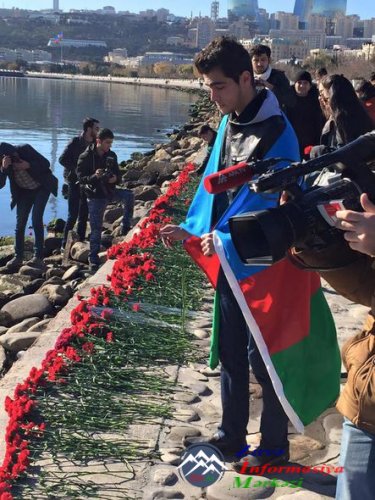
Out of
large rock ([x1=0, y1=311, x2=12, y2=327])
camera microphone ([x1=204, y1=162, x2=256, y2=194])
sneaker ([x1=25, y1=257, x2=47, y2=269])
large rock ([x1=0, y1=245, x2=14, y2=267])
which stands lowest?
large rock ([x1=0, y1=245, x2=14, y2=267])

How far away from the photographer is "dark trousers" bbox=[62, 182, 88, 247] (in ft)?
31.8

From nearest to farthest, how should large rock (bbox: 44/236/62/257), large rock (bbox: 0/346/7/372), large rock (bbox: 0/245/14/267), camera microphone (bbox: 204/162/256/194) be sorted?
1. camera microphone (bbox: 204/162/256/194)
2. large rock (bbox: 0/346/7/372)
3. large rock (bbox: 0/245/14/267)
4. large rock (bbox: 44/236/62/257)

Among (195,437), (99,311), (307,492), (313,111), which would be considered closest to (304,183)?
(307,492)

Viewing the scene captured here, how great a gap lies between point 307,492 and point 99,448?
1007 mm

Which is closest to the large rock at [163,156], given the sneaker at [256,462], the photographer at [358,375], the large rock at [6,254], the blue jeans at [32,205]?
the large rock at [6,254]

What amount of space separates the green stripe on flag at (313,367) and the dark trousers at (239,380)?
0.42 feet

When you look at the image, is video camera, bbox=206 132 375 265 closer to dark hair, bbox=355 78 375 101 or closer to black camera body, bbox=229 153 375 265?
black camera body, bbox=229 153 375 265

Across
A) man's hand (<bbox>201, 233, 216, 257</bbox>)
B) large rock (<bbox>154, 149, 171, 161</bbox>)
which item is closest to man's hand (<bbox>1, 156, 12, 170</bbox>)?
man's hand (<bbox>201, 233, 216, 257</bbox>)

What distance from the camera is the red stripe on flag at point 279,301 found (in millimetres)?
3266

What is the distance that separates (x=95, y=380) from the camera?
14.1 ft

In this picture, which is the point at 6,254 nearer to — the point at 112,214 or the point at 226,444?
the point at 112,214

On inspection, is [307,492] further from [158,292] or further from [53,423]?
[158,292]

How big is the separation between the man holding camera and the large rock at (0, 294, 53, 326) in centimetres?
155

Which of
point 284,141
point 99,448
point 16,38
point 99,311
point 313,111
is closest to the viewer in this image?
point 284,141
